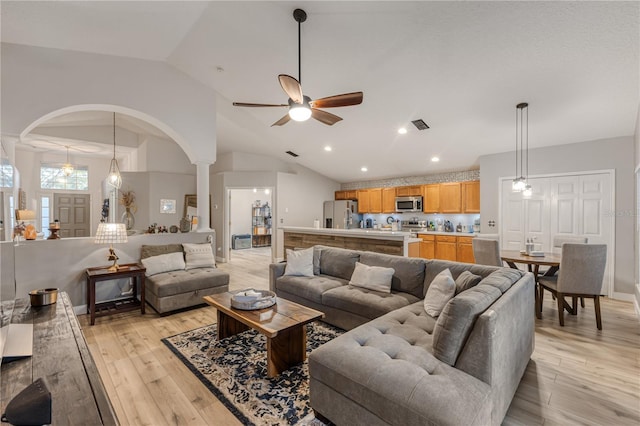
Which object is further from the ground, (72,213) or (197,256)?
(72,213)

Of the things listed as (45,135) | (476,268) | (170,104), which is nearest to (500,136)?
(476,268)

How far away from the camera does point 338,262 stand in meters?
3.97

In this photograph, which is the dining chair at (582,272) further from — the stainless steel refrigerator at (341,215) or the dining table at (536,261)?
the stainless steel refrigerator at (341,215)

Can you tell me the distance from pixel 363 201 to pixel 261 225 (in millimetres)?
4563

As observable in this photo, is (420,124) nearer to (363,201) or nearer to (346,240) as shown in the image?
(346,240)

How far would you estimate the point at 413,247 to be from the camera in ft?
15.9

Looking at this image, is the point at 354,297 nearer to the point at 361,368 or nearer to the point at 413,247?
the point at 361,368

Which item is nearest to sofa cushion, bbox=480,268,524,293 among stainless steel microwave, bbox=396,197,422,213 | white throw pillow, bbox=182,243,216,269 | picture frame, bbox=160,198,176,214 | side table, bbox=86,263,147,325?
white throw pillow, bbox=182,243,216,269

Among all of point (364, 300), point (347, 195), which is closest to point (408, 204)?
point (347, 195)

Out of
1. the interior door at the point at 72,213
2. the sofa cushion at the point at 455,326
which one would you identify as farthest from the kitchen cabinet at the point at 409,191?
the interior door at the point at 72,213

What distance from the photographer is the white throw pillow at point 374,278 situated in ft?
10.7

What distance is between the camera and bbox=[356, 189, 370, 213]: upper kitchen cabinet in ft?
27.3

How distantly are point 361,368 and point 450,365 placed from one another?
54cm

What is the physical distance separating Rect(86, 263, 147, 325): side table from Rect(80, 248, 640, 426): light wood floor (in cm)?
14
